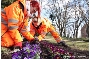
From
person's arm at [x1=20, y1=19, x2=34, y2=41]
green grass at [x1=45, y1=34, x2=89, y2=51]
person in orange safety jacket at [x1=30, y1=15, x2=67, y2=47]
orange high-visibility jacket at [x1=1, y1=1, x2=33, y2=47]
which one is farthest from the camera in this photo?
green grass at [x1=45, y1=34, x2=89, y2=51]

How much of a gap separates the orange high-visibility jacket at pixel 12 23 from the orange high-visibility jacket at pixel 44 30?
249 mm

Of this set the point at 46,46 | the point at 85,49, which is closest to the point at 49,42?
the point at 46,46

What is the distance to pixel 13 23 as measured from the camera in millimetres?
7863

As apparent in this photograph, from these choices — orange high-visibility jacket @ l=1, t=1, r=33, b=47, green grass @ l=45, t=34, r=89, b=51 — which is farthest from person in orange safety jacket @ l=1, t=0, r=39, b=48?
green grass @ l=45, t=34, r=89, b=51

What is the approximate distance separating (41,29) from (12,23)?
63 cm

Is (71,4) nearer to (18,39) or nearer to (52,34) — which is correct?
(52,34)

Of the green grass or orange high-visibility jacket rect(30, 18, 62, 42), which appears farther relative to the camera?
the green grass

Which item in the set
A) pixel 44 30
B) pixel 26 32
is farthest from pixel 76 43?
pixel 26 32

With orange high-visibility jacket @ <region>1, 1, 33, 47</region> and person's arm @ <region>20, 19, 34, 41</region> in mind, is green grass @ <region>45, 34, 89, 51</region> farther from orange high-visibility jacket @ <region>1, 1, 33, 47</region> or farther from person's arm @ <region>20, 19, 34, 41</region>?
orange high-visibility jacket @ <region>1, 1, 33, 47</region>

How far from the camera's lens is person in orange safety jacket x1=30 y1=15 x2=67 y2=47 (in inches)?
324

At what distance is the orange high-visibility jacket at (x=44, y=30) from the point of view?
8234 mm

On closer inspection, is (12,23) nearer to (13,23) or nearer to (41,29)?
(13,23)

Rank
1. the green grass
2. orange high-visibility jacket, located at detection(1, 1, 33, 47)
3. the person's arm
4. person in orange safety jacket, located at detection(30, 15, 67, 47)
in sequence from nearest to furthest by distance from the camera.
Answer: orange high-visibility jacket, located at detection(1, 1, 33, 47), the person's arm, person in orange safety jacket, located at detection(30, 15, 67, 47), the green grass

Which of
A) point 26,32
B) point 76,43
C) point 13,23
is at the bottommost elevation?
point 76,43
